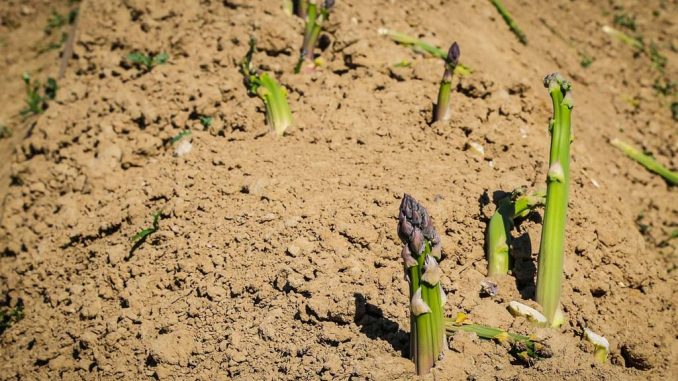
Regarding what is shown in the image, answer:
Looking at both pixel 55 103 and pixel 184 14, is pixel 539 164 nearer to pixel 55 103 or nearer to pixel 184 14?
pixel 184 14

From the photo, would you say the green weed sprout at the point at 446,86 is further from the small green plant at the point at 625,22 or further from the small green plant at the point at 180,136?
the small green plant at the point at 625,22

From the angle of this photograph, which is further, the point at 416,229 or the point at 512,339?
the point at 512,339

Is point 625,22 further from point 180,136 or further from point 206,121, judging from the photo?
point 180,136

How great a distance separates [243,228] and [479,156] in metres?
1.32

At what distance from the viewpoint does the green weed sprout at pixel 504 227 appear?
266cm

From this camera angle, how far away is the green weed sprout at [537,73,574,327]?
2406 mm

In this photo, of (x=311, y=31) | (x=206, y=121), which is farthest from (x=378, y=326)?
(x=311, y=31)

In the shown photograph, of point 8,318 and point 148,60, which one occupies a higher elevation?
point 148,60

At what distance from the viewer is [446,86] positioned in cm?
310

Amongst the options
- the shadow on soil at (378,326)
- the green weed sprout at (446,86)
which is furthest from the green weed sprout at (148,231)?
the green weed sprout at (446,86)

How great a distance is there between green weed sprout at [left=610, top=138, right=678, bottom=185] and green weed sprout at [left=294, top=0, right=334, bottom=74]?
2.09 m

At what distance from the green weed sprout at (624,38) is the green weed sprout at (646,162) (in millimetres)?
1455

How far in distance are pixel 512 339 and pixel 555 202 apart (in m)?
0.60

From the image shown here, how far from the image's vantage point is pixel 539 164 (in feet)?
10.3
